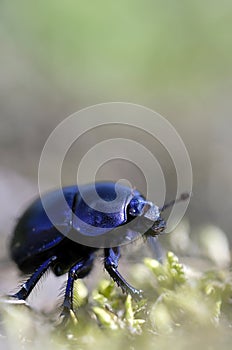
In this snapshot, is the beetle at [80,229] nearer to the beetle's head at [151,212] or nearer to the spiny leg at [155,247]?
the beetle's head at [151,212]

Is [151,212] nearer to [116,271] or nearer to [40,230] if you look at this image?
[116,271]

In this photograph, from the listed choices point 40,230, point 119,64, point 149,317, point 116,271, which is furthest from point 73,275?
point 119,64

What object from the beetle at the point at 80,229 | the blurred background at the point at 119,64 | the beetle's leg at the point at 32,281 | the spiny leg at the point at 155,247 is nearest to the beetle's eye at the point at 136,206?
the beetle at the point at 80,229

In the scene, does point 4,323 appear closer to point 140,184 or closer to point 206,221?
point 206,221

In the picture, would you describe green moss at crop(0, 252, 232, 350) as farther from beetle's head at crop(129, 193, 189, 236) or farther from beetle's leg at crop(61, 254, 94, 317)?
beetle's head at crop(129, 193, 189, 236)

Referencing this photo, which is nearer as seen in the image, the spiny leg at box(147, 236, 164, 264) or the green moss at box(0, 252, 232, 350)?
the green moss at box(0, 252, 232, 350)

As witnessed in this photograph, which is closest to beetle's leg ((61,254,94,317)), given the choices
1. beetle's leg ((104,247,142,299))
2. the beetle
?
the beetle
